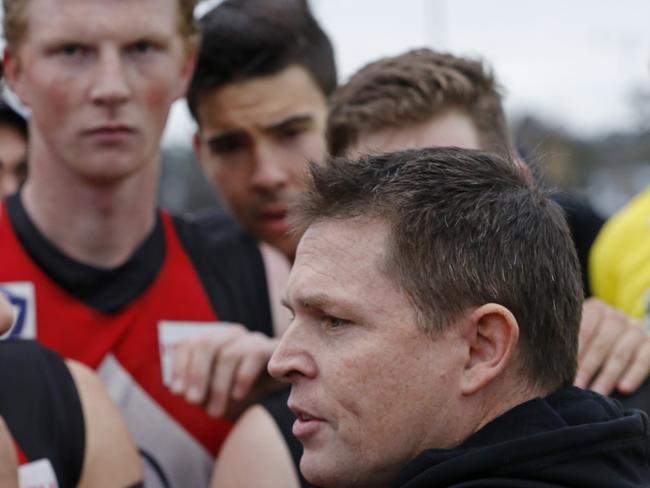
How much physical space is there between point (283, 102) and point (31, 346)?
175cm

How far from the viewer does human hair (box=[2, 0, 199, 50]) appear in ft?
12.3

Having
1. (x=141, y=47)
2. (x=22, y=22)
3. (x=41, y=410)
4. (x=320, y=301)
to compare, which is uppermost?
(x=22, y=22)

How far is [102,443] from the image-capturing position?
280 centimetres

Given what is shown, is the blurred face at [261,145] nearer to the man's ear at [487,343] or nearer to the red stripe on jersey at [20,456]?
the red stripe on jersey at [20,456]

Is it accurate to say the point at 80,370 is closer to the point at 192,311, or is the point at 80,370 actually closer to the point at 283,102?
the point at 192,311

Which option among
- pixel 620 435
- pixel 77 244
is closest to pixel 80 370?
pixel 77 244

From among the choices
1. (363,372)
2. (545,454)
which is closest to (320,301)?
(363,372)

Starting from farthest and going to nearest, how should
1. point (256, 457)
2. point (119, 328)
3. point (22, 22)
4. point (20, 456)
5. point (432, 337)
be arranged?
point (22, 22) → point (119, 328) → point (256, 457) → point (20, 456) → point (432, 337)

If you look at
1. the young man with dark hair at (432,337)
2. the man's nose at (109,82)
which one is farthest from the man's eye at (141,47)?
the young man with dark hair at (432,337)

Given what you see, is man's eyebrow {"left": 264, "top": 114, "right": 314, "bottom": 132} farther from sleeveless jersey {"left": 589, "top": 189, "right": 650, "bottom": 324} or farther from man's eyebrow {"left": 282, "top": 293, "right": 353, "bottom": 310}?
man's eyebrow {"left": 282, "top": 293, "right": 353, "bottom": 310}

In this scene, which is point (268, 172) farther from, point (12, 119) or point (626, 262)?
point (12, 119)

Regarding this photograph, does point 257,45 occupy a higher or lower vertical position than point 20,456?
higher

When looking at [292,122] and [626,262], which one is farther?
[292,122]

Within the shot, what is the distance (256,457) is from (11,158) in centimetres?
311
